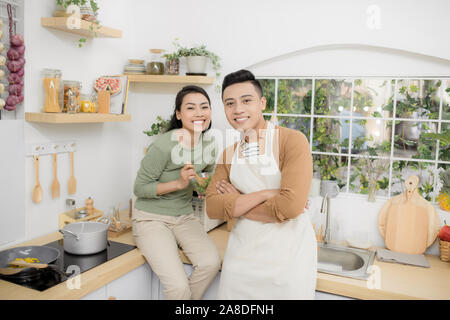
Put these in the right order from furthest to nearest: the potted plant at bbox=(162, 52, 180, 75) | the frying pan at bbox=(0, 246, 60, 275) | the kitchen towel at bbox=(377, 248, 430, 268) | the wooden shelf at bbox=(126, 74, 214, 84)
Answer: the potted plant at bbox=(162, 52, 180, 75) → the wooden shelf at bbox=(126, 74, 214, 84) → the kitchen towel at bbox=(377, 248, 430, 268) → the frying pan at bbox=(0, 246, 60, 275)

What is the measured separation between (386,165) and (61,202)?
2.07m

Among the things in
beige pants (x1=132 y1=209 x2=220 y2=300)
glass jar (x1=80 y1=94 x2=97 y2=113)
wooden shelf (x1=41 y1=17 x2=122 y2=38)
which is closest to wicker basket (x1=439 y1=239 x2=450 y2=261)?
beige pants (x1=132 y1=209 x2=220 y2=300)

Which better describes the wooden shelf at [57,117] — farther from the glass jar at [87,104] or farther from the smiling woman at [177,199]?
the smiling woman at [177,199]

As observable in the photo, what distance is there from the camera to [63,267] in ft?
6.65

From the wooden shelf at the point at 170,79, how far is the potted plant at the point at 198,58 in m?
0.07

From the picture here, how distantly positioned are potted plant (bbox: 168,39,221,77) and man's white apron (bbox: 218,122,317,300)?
1053mm

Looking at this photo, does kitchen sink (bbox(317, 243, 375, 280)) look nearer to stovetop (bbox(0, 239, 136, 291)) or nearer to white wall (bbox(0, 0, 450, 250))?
white wall (bbox(0, 0, 450, 250))

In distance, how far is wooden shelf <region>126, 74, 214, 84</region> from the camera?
2723mm

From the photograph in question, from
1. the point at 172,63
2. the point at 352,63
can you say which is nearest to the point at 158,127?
the point at 172,63

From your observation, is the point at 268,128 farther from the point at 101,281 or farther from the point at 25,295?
the point at 25,295

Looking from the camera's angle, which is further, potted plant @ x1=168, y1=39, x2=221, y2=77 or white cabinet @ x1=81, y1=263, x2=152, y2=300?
potted plant @ x1=168, y1=39, x2=221, y2=77

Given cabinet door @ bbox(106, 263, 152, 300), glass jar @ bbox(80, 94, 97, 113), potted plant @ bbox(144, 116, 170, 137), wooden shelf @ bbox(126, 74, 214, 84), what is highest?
wooden shelf @ bbox(126, 74, 214, 84)

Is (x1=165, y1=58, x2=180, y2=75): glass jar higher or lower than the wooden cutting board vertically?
higher

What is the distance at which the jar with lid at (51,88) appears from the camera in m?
2.31
